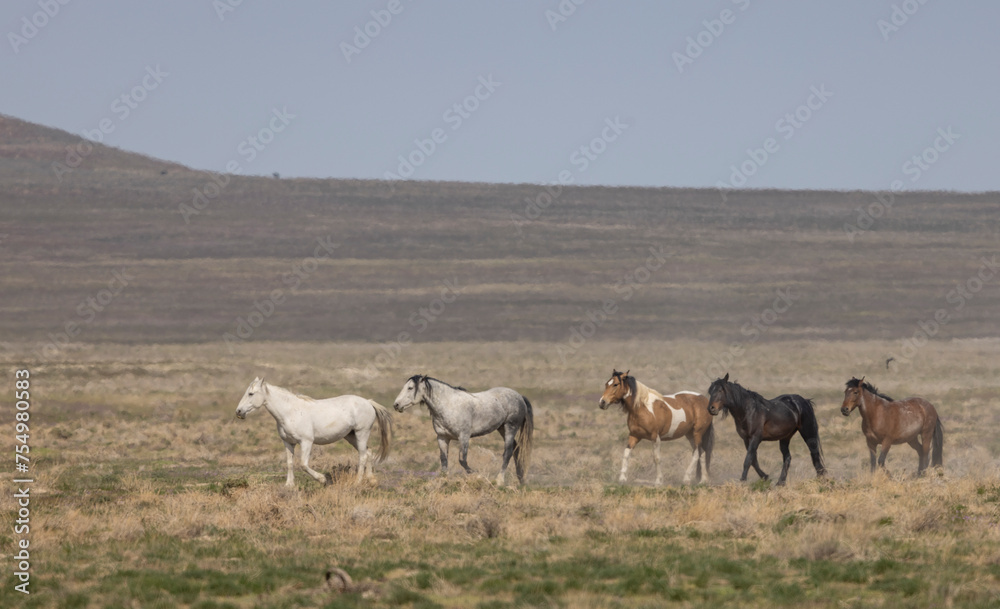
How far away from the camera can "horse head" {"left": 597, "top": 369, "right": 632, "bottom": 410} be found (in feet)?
59.0

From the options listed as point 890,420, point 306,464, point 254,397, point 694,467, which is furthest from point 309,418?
point 890,420

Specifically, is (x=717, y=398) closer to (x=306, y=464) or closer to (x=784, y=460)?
(x=784, y=460)

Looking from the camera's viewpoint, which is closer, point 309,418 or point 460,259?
point 309,418

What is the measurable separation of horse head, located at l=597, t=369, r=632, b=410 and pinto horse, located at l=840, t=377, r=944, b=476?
362 cm

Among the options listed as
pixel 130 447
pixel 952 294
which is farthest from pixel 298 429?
pixel 952 294

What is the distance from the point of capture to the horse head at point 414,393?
16422 millimetres

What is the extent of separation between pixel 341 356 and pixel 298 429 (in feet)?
144

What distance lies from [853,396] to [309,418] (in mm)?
8892

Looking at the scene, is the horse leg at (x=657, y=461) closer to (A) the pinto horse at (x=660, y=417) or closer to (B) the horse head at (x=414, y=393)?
(A) the pinto horse at (x=660, y=417)

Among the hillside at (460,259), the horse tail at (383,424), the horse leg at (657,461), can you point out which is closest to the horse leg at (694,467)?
the horse leg at (657,461)

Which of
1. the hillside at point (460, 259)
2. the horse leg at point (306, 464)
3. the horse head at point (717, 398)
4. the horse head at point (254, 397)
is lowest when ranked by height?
the horse leg at point (306, 464)

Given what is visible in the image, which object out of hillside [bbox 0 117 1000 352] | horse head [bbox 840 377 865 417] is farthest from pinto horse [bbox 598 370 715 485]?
hillside [bbox 0 117 1000 352]

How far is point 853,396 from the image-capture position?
57.0ft

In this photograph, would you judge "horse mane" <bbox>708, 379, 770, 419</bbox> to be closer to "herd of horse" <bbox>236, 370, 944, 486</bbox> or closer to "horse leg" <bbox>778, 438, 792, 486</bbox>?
"herd of horse" <bbox>236, 370, 944, 486</bbox>
